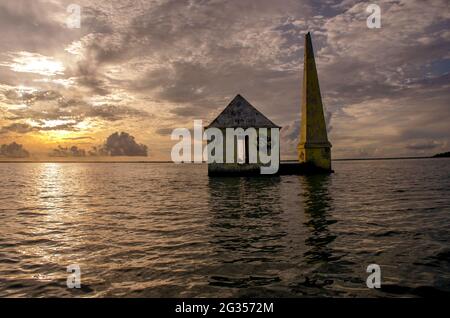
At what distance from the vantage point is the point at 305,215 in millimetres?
11219

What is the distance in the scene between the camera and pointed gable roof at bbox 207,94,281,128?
3125 centimetres

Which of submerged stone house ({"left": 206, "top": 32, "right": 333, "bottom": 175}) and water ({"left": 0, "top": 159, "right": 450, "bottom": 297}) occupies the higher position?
submerged stone house ({"left": 206, "top": 32, "right": 333, "bottom": 175})

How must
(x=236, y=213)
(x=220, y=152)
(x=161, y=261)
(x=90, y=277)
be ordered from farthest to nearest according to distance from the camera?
(x=220, y=152)
(x=236, y=213)
(x=161, y=261)
(x=90, y=277)

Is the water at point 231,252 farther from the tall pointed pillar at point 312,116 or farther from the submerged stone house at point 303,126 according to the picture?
the tall pointed pillar at point 312,116

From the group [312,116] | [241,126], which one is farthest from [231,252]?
[312,116]

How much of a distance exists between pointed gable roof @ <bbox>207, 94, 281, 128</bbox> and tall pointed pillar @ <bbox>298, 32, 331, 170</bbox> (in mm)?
3786

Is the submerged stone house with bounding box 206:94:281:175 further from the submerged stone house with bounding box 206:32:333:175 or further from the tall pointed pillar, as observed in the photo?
the tall pointed pillar

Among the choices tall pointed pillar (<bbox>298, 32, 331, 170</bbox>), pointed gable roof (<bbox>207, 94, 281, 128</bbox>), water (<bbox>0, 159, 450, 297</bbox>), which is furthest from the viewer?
tall pointed pillar (<bbox>298, 32, 331, 170</bbox>)

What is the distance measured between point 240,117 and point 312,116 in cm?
743

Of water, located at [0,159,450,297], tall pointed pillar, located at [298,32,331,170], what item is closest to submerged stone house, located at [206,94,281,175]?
tall pointed pillar, located at [298,32,331,170]
